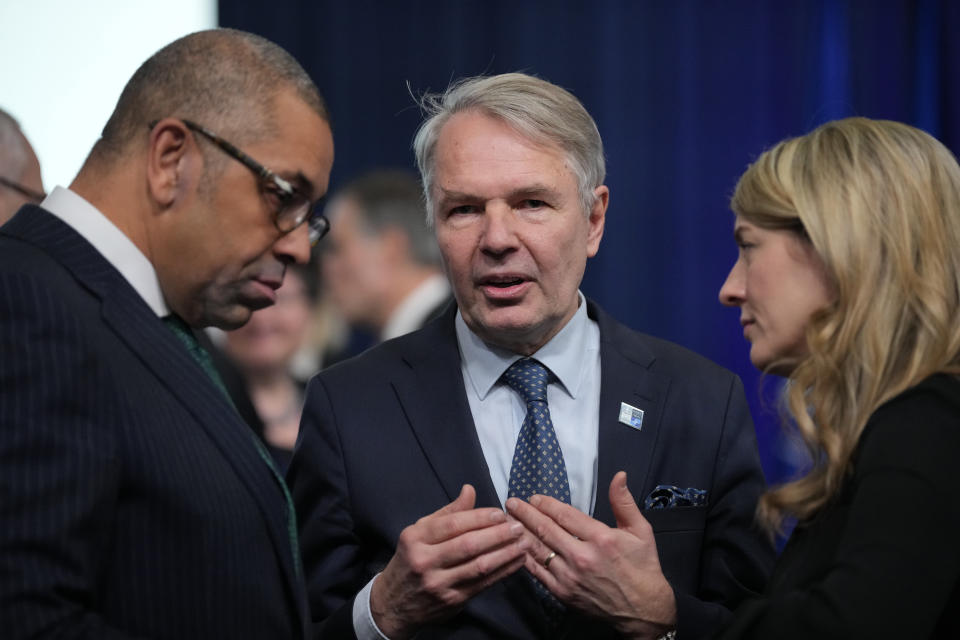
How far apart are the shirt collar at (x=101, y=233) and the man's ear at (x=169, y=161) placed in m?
0.07

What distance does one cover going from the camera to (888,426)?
1.30 m

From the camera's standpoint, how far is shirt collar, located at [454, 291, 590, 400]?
1970 mm

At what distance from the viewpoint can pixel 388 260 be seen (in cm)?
383

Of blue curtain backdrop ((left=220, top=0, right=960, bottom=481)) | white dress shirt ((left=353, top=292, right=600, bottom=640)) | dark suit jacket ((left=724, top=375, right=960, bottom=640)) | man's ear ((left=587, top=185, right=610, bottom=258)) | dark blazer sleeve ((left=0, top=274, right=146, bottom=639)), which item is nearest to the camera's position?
dark blazer sleeve ((left=0, top=274, right=146, bottom=639))

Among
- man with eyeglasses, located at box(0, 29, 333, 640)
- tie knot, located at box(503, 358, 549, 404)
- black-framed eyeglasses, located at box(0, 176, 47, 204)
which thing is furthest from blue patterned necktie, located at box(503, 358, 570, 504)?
black-framed eyeglasses, located at box(0, 176, 47, 204)

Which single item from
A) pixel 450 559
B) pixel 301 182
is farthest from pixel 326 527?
pixel 301 182

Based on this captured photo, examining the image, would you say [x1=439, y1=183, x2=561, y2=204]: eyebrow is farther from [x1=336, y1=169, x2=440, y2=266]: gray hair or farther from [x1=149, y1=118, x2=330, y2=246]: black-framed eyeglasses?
[x1=336, y1=169, x2=440, y2=266]: gray hair

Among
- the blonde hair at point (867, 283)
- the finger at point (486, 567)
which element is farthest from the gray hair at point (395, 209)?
the blonde hair at point (867, 283)

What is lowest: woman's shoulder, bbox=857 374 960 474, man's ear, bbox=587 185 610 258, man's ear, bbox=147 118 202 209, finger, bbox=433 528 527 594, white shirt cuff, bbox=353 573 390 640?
white shirt cuff, bbox=353 573 390 640

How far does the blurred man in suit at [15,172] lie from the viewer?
231cm

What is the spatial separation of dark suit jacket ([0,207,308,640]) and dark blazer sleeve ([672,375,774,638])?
2.58ft

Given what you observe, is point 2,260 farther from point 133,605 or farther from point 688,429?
point 688,429

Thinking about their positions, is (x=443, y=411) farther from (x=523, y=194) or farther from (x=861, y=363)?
(x=861, y=363)

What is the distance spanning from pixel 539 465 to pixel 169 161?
82cm
